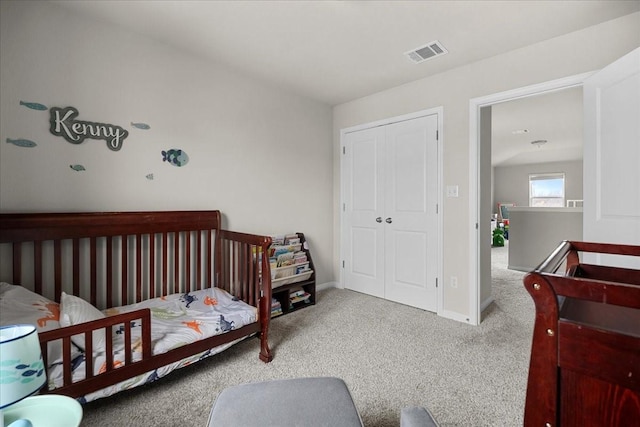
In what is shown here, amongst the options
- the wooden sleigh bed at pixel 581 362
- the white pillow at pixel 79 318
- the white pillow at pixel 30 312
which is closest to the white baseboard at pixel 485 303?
the wooden sleigh bed at pixel 581 362

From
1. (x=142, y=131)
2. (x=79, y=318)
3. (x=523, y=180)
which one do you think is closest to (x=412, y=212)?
(x=142, y=131)

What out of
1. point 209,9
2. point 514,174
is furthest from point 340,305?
point 514,174

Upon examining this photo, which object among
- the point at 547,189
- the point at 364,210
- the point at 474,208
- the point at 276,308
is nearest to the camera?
the point at 474,208

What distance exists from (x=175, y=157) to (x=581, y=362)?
2.61 m

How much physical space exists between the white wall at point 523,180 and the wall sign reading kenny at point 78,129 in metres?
11.2

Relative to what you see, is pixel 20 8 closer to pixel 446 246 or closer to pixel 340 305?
pixel 340 305

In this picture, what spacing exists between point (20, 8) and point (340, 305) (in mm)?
3267

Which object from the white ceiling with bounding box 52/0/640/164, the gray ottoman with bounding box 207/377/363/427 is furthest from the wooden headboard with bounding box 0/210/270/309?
the white ceiling with bounding box 52/0/640/164

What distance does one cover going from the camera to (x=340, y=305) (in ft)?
10.3

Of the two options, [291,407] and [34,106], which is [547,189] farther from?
[34,106]

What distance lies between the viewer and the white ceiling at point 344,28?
1.88 metres

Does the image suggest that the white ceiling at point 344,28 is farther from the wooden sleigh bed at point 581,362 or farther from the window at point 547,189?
the window at point 547,189

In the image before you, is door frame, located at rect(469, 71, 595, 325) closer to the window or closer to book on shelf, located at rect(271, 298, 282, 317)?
book on shelf, located at rect(271, 298, 282, 317)

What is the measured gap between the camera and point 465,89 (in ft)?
8.79
